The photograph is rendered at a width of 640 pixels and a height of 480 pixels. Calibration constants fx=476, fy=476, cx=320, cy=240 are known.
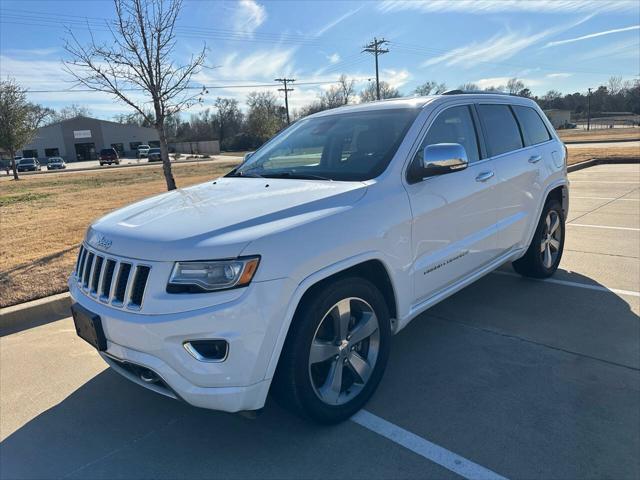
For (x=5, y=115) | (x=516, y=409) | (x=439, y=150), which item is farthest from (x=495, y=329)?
(x=5, y=115)

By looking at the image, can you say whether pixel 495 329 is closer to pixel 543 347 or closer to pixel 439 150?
pixel 543 347

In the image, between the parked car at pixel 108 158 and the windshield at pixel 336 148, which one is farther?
the parked car at pixel 108 158

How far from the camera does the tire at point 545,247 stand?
4832 mm

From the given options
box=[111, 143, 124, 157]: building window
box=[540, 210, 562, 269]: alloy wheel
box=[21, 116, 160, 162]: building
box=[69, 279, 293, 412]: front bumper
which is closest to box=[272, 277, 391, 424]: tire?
box=[69, 279, 293, 412]: front bumper

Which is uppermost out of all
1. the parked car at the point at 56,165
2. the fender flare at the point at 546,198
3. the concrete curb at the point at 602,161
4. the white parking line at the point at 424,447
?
the parked car at the point at 56,165

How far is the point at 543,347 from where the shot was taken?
12.0 ft

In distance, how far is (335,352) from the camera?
2750 mm

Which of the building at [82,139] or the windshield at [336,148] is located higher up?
the building at [82,139]

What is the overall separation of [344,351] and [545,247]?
3.20 m

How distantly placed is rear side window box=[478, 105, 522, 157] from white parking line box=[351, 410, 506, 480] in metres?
2.41

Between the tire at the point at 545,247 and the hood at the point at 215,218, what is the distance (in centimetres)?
277

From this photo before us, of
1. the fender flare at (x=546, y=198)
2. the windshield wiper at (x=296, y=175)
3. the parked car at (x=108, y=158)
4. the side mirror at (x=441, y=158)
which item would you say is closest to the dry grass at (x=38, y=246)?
the windshield wiper at (x=296, y=175)

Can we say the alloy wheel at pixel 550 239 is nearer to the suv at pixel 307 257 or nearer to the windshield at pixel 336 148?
the suv at pixel 307 257

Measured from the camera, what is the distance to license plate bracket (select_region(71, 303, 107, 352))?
2.53m
